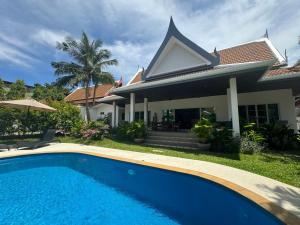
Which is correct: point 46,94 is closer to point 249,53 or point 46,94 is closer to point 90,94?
point 90,94

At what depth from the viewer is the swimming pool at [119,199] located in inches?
175

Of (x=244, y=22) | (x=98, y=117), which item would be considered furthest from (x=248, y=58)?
(x=98, y=117)

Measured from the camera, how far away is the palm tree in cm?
2195

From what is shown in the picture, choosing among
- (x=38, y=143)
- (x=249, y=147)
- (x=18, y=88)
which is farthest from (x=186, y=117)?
(x=18, y=88)

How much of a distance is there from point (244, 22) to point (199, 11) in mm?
3616

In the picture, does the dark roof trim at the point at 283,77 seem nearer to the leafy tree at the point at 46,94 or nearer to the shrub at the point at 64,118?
the shrub at the point at 64,118

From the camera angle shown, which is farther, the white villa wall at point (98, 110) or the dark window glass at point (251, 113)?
the white villa wall at point (98, 110)

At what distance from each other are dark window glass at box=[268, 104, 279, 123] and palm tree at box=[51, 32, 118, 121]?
1775cm

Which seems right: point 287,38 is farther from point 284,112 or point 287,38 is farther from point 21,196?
point 21,196

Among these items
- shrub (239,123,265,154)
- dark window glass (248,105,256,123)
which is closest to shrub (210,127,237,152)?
shrub (239,123,265,154)

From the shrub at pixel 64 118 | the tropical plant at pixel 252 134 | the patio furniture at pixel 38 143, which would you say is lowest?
the patio furniture at pixel 38 143

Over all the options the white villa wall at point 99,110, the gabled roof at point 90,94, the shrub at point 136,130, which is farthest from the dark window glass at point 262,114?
the gabled roof at point 90,94

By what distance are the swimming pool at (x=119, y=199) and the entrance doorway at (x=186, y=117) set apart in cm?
1048

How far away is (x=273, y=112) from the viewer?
1371cm
